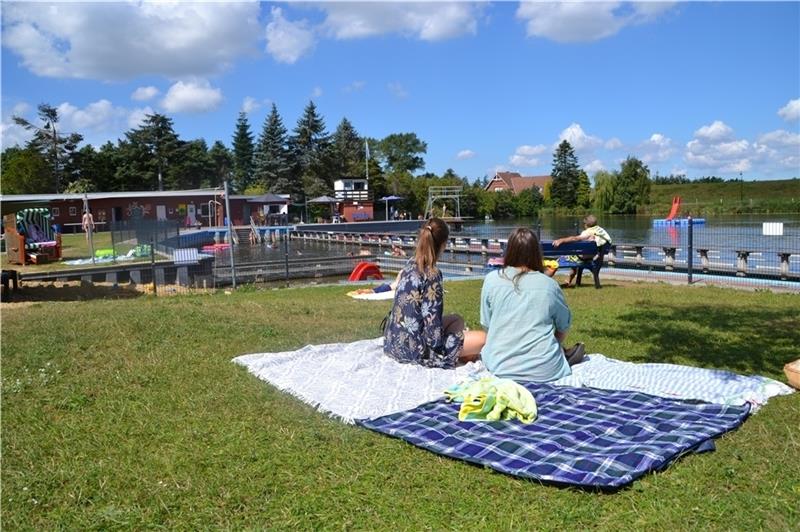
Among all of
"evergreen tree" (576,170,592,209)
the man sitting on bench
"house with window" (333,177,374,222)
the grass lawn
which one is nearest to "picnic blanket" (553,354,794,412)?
the grass lawn

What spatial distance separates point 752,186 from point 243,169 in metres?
70.9

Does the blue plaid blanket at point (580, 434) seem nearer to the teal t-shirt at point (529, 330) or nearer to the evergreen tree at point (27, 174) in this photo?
the teal t-shirt at point (529, 330)

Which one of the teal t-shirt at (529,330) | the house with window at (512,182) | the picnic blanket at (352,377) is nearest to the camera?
the picnic blanket at (352,377)

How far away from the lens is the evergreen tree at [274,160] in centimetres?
6762

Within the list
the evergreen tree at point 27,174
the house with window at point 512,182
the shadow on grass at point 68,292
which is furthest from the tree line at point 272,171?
the shadow on grass at point 68,292

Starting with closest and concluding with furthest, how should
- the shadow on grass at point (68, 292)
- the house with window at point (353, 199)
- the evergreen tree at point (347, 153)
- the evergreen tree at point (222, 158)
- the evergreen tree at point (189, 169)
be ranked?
the shadow on grass at point (68, 292) < the house with window at point (353, 199) < the evergreen tree at point (189, 169) < the evergreen tree at point (347, 153) < the evergreen tree at point (222, 158)

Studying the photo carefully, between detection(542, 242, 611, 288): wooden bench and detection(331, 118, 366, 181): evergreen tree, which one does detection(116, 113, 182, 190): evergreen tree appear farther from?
detection(542, 242, 611, 288): wooden bench

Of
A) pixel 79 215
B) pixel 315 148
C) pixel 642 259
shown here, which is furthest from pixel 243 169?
pixel 642 259

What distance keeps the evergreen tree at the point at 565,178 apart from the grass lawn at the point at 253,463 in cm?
8135

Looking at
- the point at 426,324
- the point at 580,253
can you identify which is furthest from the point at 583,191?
the point at 426,324

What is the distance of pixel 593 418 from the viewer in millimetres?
3955

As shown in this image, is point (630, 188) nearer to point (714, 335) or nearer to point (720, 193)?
point (720, 193)

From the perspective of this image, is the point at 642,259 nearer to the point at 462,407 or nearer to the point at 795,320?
the point at 795,320

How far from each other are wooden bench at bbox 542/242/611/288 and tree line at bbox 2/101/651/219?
5247 centimetres
